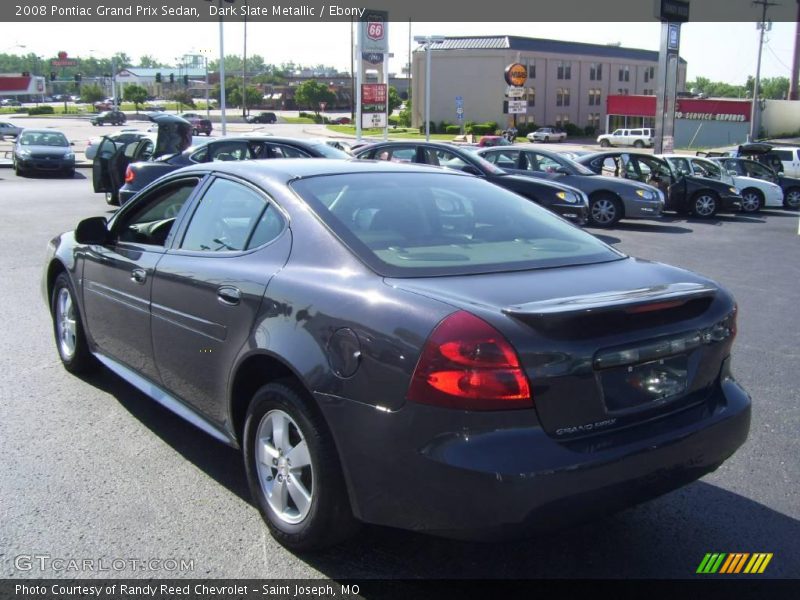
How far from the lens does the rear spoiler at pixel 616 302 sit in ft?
9.16

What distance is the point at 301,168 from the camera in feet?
13.4

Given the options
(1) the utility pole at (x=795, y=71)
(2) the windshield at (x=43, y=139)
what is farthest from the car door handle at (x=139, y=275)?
(1) the utility pole at (x=795, y=71)

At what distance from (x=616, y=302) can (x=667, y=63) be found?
3030 centimetres

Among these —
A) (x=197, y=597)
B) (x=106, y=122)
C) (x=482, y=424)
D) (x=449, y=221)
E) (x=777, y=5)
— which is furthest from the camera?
(x=106, y=122)

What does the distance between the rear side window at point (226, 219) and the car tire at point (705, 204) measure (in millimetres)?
16655

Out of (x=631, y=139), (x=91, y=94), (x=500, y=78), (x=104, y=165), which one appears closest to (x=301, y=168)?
(x=104, y=165)

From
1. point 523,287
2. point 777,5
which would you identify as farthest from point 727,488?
point 777,5

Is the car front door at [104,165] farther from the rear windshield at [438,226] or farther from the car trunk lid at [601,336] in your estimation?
the car trunk lid at [601,336]

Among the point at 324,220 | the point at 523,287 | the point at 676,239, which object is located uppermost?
the point at 324,220

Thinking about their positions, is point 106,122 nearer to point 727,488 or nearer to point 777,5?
point 777,5

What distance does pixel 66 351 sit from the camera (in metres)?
5.67

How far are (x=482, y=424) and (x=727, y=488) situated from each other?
1987mm

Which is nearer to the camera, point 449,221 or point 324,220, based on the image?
point 324,220

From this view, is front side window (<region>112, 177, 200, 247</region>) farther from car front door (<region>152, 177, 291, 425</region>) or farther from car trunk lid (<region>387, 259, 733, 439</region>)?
car trunk lid (<region>387, 259, 733, 439</region>)
